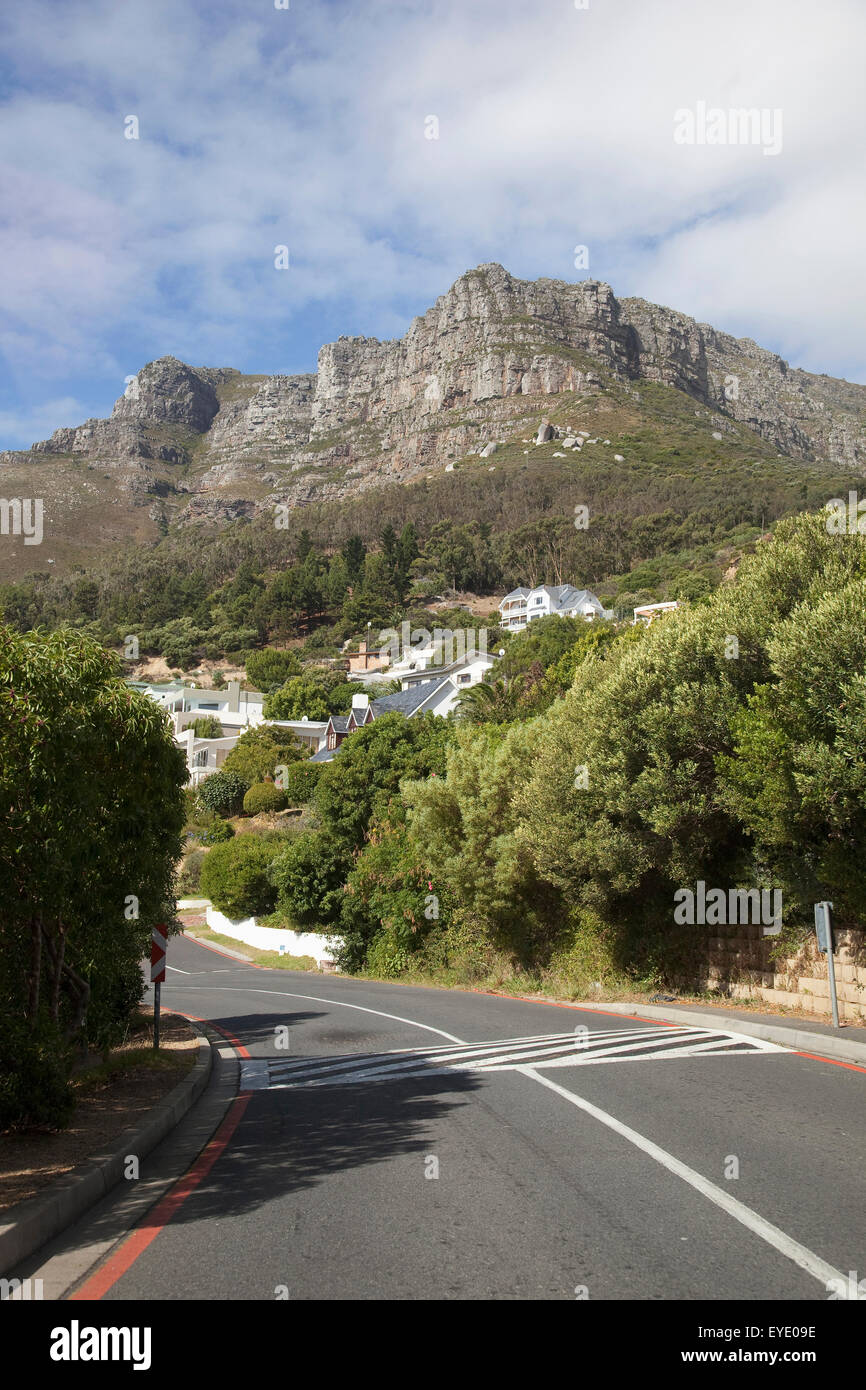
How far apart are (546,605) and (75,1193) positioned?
9622cm

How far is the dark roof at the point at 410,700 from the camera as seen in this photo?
63844 mm

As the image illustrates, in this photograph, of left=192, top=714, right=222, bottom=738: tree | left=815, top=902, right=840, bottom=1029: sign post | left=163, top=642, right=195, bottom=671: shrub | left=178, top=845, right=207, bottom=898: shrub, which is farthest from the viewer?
left=163, top=642, right=195, bottom=671: shrub

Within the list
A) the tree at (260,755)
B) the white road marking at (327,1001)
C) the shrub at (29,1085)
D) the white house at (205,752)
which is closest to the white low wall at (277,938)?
the white road marking at (327,1001)

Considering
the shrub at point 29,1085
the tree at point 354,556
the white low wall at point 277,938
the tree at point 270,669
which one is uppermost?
the tree at point 354,556

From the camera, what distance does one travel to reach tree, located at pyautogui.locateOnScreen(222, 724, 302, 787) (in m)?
68.4

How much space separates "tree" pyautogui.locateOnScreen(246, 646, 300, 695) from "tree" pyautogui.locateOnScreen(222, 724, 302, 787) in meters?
21.9

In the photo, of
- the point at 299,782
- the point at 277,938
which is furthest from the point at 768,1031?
the point at 299,782

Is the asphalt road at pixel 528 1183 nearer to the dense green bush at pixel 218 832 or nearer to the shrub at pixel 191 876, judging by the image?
the dense green bush at pixel 218 832

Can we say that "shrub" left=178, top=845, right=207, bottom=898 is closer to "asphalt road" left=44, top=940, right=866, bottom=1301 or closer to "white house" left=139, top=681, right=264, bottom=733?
"white house" left=139, top=681, right=264, bottom=733

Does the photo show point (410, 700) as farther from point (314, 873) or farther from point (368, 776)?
point (314, 873)

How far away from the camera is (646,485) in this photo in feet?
412

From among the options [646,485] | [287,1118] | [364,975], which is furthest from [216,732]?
[287,1118]

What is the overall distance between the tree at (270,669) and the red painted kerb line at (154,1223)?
9048 cm

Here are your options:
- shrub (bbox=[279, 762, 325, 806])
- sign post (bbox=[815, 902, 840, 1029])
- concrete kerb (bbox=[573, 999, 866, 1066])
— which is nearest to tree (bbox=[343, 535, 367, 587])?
shrub (bbox=[279, 762, 325, 806])
